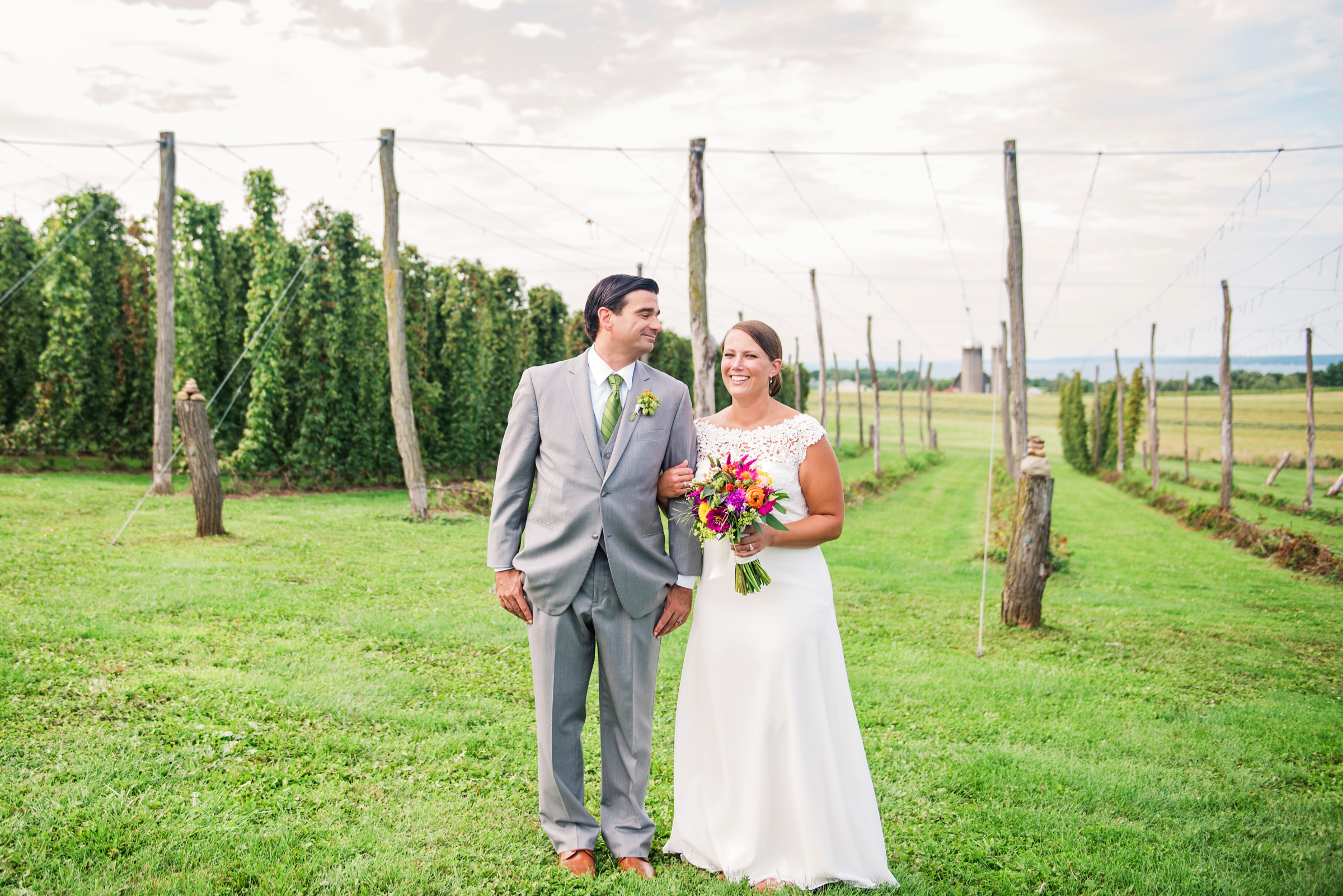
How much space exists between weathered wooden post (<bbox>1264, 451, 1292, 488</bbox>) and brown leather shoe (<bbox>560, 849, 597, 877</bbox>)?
2817cm

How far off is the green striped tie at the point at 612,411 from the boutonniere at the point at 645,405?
6 cm

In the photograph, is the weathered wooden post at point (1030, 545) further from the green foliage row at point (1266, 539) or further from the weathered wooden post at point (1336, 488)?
the weathered wooden post at point (1336, 488)

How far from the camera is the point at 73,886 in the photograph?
2.77m

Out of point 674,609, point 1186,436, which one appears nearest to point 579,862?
point 674,609

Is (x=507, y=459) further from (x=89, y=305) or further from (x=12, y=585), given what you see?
(x=89, y=305)

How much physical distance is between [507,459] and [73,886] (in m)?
2.08

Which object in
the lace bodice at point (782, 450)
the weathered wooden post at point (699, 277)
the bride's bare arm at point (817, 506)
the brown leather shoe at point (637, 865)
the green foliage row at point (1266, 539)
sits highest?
the weathered wooden post at point (699, 277)

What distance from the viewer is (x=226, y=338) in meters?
16.7

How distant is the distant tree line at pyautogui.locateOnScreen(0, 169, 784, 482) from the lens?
1543 cm

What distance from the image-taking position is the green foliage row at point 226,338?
1543 centimetres

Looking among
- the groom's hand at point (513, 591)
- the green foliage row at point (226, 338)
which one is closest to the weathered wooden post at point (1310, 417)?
the green foliage row at point (226, 338)

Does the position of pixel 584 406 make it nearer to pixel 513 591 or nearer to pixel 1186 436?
pixel 513 591

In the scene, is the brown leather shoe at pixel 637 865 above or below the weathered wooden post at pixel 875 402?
below

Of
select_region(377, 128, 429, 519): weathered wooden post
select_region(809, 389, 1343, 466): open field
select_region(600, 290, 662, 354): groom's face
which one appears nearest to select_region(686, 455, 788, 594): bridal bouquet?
select_region(600, 290, 662, 354): groom's face
